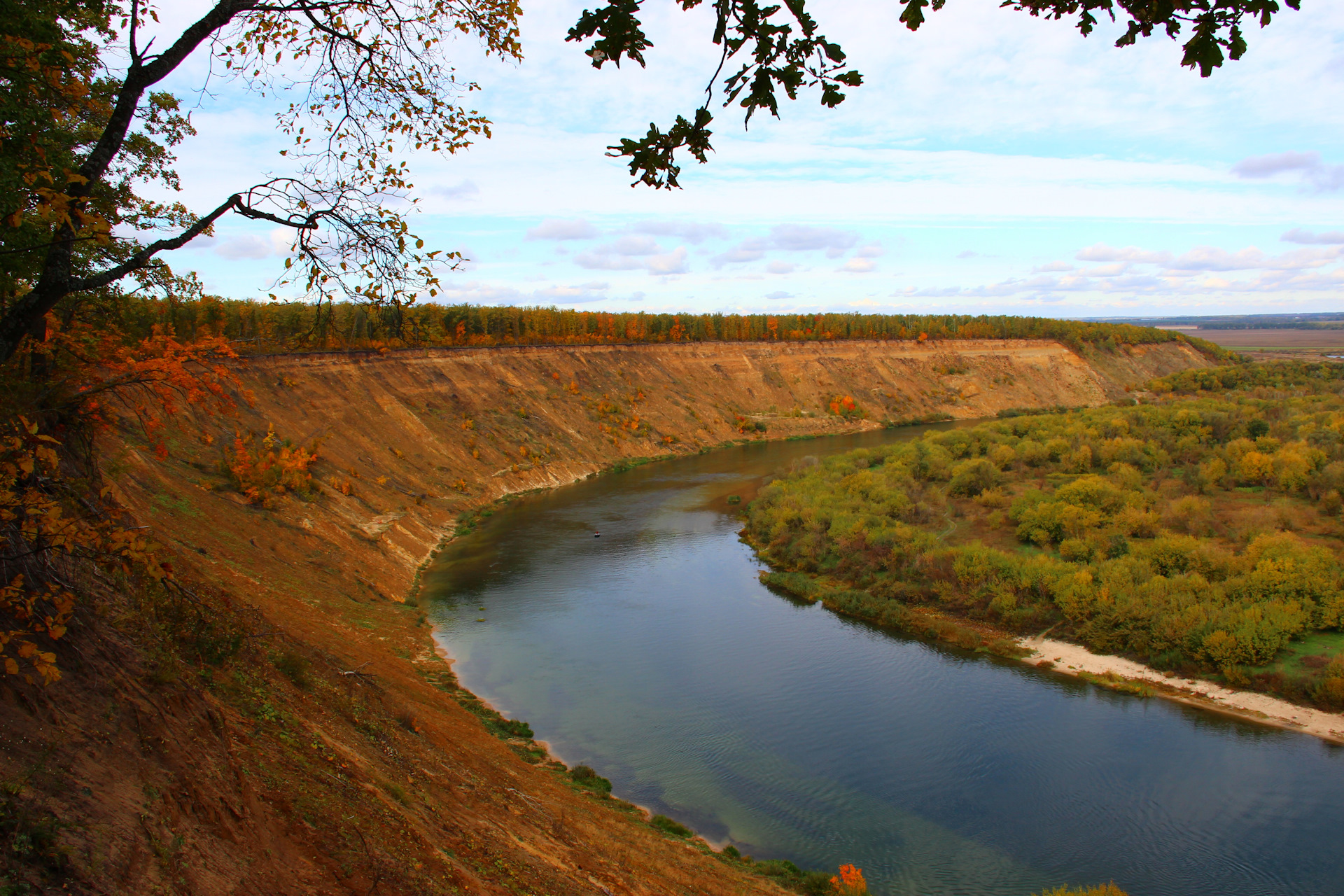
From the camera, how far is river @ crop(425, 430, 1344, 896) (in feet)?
43.0

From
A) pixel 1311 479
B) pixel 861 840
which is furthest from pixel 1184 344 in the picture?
pixel 861 840

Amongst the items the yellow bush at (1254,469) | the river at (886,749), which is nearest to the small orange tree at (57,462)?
the river at (886,749)

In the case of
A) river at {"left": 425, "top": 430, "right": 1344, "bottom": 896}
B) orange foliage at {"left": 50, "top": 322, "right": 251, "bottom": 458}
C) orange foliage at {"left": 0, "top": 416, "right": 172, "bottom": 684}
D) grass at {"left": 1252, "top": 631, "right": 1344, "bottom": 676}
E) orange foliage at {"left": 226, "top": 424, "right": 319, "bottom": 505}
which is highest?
orange foliage at {"left": 50, "top": 322, "right": 251, "bottom": 458}

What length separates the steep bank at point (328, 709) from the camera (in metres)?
5.82

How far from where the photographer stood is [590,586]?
2722 centimetres

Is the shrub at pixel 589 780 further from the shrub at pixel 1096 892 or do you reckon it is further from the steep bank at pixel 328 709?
the shrub at pixel 1096 892

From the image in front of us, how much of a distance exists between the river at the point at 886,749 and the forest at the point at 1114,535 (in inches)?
98.1

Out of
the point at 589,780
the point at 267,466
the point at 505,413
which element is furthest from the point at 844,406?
the point at 589,780

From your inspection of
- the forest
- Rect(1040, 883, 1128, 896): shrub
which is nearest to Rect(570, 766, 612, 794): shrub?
Rect(1040, 883, 1128, 896): shrub

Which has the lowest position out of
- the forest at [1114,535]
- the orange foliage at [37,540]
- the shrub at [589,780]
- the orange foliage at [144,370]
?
the shrub at [589,780]

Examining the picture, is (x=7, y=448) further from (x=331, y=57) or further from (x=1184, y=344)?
(x=1184, y=344)

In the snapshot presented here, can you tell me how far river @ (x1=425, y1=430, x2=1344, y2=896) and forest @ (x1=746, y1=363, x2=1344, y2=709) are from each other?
2.49m

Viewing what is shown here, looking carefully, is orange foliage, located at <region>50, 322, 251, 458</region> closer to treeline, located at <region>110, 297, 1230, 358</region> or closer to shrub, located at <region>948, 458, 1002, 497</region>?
treeline, located at <region>110, 297, 1230, 358</region>

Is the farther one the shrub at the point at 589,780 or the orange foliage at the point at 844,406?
the orange foliage at the point at 844,406
